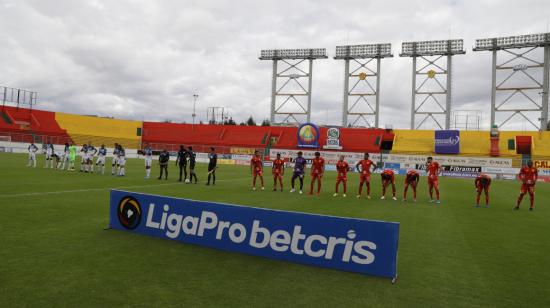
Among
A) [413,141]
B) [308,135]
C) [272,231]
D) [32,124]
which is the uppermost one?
[32,124]

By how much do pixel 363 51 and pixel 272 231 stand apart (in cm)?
5895

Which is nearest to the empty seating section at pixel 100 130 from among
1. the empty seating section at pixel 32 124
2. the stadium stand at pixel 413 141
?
the empty seating section at pixel 32 124

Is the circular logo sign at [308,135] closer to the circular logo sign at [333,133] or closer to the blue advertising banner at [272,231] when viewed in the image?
the circular logo sign at [333,133]

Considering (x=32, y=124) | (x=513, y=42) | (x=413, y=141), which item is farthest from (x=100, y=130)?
(x=513, y=42)

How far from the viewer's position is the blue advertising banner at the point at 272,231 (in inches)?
235

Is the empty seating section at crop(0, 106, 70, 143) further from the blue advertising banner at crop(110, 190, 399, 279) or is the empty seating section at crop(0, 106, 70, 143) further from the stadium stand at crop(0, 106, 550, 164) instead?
the blue advertising banner at crop(110, 190, 399, 279)

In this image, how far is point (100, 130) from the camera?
62312mm

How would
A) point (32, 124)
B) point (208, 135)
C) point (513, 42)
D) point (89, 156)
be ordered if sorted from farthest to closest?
point (208, 135), point (32, 124), point (513, 42), point (89, 156)

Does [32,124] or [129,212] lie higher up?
[32,124]

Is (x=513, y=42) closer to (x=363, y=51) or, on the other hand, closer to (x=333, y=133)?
(x=363, y=51)

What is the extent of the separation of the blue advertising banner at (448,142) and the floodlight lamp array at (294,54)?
23.6 meters

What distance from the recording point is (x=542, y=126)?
167 feet

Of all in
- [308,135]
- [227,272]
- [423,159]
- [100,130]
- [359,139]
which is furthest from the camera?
[100,130]

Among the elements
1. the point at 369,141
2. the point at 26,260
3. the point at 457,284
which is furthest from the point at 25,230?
the point at 369,141
